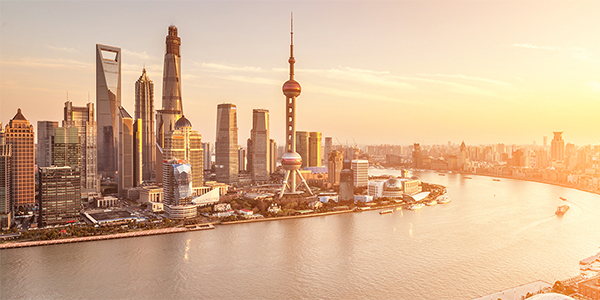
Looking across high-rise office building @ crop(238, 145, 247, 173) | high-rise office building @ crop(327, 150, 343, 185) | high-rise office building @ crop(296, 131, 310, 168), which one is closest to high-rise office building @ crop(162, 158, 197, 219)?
high-rise office building @ crop(327, 150, 343, 185)

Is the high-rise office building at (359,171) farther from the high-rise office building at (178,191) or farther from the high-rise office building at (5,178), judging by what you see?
the high-rise office building at (5,178)

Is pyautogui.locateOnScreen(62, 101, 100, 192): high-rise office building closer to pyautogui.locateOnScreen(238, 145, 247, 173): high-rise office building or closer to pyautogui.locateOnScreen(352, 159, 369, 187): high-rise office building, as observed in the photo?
pyautogui.locateOnScreen(238, 145, 247, 173): high-rise office building

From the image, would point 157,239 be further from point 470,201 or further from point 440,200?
point 470,201

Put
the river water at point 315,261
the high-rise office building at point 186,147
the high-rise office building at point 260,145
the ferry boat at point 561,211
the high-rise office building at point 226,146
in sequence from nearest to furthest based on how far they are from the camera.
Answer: the river water at point 315,261 → the ferry boat at point 561,211 → the high-rise office building at point 186,147 → the high-rise office building at point 226,146 → the high-rise office building at point 260,145

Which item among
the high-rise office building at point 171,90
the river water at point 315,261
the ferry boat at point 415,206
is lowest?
the river water at point 315,261

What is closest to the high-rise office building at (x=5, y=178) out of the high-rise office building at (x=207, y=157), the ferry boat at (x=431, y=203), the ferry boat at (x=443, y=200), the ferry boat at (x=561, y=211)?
the ferry boat at (x=431, y=203)

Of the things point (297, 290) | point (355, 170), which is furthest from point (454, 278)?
point (355, 170)
